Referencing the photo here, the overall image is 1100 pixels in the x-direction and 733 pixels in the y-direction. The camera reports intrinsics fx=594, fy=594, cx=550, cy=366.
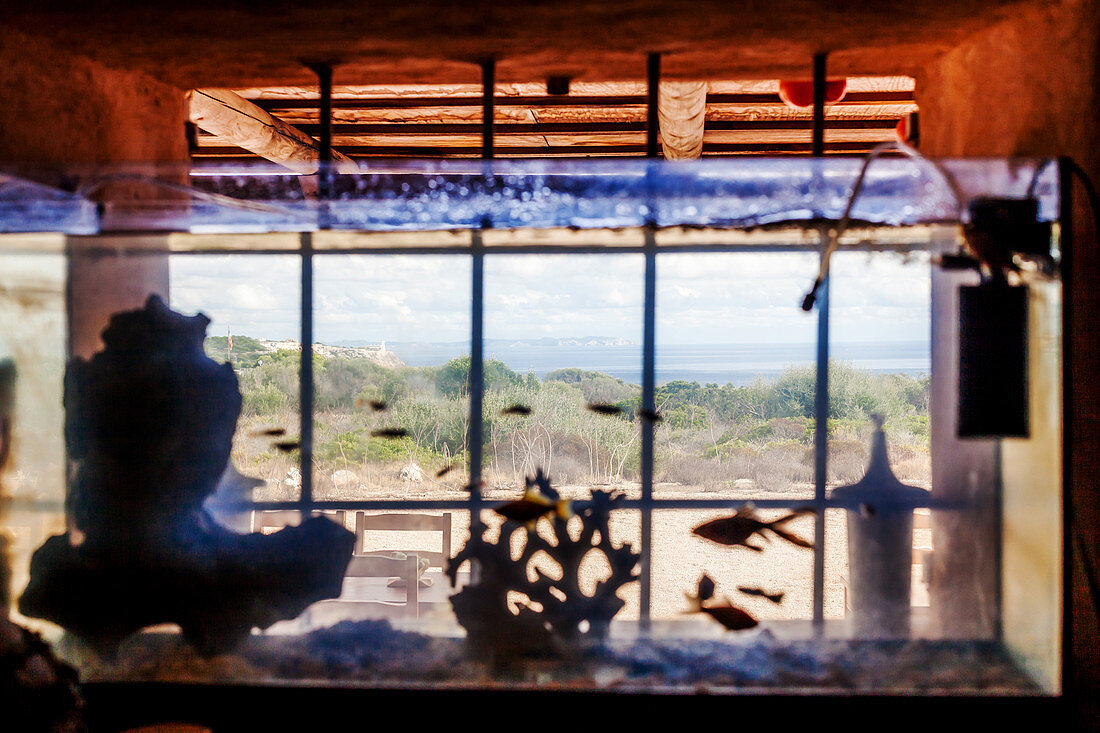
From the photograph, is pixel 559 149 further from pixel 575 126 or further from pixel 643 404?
pixel 643 404

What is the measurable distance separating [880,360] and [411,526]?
3.62ft

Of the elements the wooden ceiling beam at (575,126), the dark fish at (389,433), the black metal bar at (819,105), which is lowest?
the dark fish at (389,433)

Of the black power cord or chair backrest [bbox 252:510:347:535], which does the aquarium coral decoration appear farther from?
chair backrest [bbox 252:510:347:535]

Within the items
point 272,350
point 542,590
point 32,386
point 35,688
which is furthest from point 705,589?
point 32,386

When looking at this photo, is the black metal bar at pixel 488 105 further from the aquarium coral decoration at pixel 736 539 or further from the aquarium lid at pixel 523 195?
the aquarium coral decoration at pixel 736 539

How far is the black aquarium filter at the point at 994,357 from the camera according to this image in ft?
4.13

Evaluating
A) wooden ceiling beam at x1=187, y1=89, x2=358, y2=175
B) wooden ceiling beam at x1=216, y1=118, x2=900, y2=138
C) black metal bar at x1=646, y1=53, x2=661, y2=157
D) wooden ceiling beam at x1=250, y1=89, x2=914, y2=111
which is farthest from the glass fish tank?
wooden ceiling beam at x1=216, y1=118, x2=900, y2=138

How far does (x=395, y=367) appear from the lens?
132cm

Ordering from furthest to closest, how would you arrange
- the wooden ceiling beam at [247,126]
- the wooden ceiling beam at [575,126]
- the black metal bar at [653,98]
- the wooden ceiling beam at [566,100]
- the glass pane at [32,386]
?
1. the wooden ceiling beam at [575,126]
2. the wooden ceiling beam at [566,100]
3. the wooden ceiling beam at [247,126]
4. the black metal bar at [653,98]
5. the glass pane at [32,386]

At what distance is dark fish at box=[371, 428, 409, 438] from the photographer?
4.33ft

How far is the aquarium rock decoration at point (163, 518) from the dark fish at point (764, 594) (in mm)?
883

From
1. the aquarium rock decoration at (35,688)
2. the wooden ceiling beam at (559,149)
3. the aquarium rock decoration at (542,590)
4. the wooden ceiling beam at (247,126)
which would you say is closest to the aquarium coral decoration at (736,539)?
the aquarium rock decoration at (542,590)

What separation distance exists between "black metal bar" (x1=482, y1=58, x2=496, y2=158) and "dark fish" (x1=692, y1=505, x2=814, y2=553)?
1.13 m

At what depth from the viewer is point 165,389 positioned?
1.35 meters
